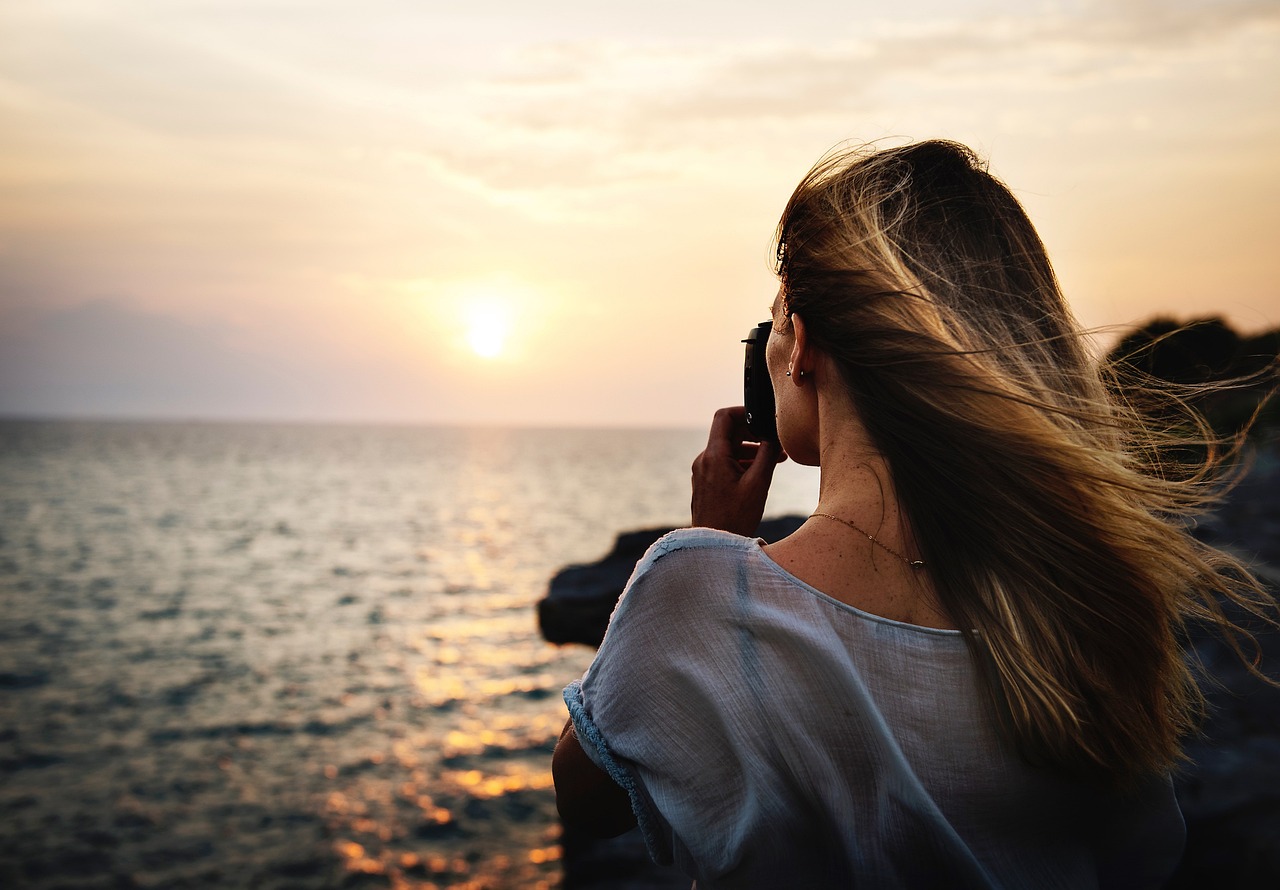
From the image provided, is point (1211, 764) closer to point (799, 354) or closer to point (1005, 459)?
point (1005, 459)

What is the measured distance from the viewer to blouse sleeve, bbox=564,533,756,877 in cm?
141

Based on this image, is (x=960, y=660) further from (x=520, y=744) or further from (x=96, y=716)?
(x=96, y=716)

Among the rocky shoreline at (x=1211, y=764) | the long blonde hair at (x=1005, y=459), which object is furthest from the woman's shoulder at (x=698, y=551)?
the rocky shoreline at (x=1211, y=764)

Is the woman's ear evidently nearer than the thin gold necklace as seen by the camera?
No

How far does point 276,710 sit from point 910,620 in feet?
42.5

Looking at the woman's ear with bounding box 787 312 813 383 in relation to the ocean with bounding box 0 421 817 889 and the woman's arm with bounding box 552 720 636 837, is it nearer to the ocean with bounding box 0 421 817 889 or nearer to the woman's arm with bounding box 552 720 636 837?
the woman's arm with bounding box 552 720 636 837

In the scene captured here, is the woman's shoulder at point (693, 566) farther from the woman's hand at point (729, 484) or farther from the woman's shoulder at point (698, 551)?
the woman's hand at point (729, 484)

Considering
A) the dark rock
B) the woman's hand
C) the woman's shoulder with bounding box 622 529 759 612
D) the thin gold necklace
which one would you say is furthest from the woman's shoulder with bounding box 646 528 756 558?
the dark rock

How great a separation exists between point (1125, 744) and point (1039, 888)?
12.6 inches

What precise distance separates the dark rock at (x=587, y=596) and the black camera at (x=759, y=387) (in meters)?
4.91

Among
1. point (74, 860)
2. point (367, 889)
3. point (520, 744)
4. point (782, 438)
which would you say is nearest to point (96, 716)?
point (74, 860)

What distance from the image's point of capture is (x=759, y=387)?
6.45ft

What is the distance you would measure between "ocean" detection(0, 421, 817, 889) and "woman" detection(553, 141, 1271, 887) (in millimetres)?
7145

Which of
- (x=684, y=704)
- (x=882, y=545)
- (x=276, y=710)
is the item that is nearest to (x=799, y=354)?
(x=882, y=545)
